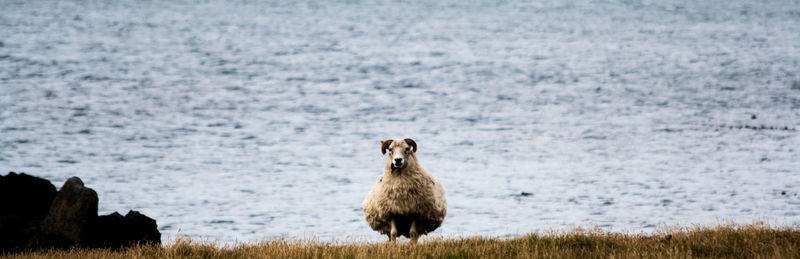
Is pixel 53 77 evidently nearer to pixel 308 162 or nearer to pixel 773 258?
pixel 308 162

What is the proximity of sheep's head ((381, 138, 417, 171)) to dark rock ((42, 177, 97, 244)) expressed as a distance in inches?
159

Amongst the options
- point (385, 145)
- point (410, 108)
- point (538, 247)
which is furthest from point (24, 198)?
point (410, 108)

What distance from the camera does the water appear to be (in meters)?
24.3

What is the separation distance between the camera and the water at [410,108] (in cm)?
2433

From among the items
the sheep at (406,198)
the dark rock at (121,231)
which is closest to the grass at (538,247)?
the sheep at (406,198)

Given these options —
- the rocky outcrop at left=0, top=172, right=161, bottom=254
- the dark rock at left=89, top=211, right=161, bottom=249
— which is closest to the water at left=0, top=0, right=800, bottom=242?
the dark rock at left=89, top=211, right=161, bottom=249

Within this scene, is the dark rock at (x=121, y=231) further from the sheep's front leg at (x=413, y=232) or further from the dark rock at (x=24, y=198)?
the sheep's front leg at (x=413, y=232)

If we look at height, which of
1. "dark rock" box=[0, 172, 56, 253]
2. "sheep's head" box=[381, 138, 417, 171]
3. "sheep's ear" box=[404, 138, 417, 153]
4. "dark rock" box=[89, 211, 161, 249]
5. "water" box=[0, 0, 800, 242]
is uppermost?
"water" box=[0, 0, 800, 242]

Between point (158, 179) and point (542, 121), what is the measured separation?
20129 mm

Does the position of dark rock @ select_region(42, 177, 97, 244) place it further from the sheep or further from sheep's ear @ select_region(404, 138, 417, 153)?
sheep's ear @ select_region(404, 138, 417, 153)

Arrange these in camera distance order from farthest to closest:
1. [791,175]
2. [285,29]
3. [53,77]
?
[285,29], [53,77], [791,175]

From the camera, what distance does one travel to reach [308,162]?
32312 millimetres

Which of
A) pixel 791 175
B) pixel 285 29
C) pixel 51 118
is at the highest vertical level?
pixel 285 29

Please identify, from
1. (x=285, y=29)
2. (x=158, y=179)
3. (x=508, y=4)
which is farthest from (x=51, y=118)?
(x=508, y=4)
